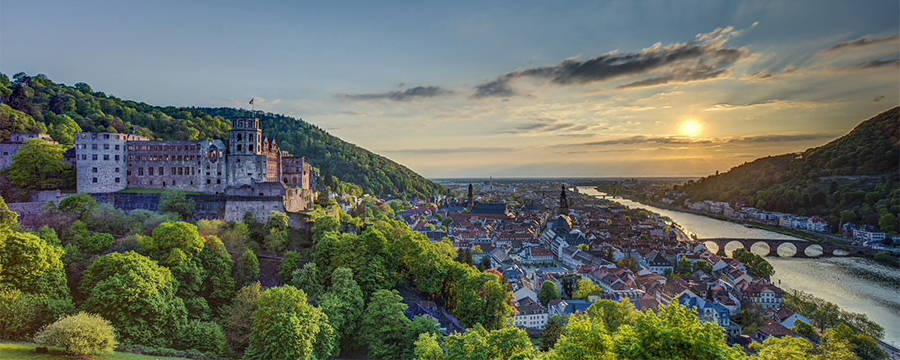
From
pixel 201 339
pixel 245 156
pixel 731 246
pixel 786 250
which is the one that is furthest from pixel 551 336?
pixel 786 250

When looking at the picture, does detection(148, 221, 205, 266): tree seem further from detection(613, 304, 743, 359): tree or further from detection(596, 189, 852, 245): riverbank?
detection(596, 189, 852, 245): riverbank

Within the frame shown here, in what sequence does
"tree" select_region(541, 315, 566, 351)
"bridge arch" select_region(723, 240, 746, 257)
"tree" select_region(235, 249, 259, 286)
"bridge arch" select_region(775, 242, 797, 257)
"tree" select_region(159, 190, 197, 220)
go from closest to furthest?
1. "tree" select_region(235, 249, 259, 286)
2. "tree" select_region(541, 315, 566, 351)
3. "tree" select_region(159, 190, 197, 220)
4. "bridge arch" select_region(775, 242, 797, 257)
5. "bridge arch" select_region(723, 240, 746, 257)

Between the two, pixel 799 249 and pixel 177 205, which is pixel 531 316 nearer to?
pixel 177 205

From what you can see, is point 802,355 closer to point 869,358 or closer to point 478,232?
point 869,358

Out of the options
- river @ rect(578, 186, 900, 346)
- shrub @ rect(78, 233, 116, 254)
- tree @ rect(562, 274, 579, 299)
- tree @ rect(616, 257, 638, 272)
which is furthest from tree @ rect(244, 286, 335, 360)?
tree @ rect(616, 257, 638, 272)

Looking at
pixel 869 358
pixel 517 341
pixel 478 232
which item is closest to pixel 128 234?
pixel 517 341

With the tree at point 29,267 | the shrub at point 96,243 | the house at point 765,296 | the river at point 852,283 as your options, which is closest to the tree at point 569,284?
the house at point 765,296

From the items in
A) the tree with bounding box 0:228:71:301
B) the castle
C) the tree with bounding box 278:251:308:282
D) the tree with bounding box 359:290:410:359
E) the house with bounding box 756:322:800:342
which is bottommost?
the house with bounding box 756:322:800:342
